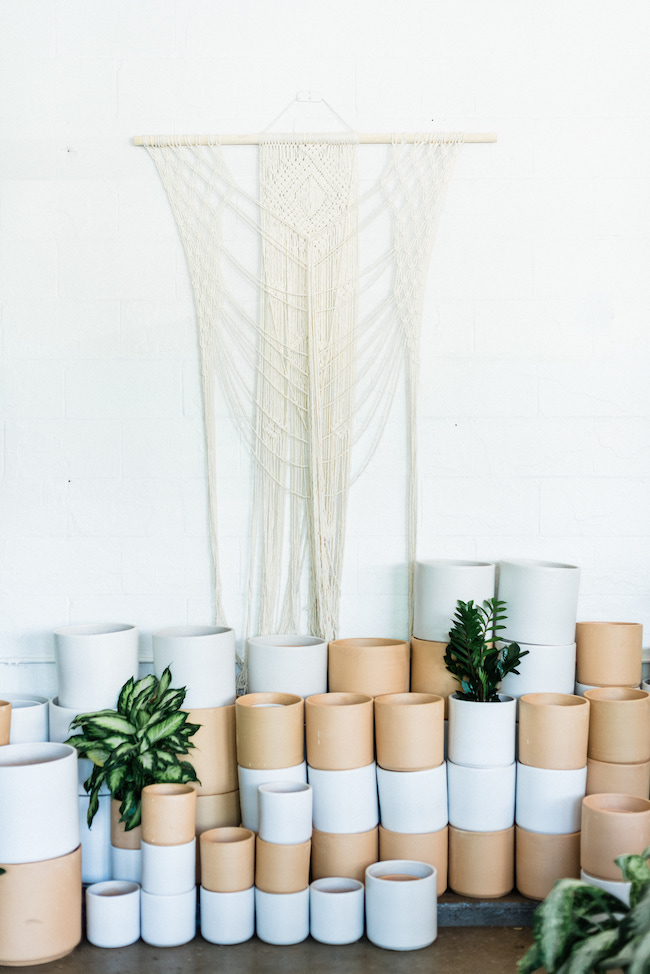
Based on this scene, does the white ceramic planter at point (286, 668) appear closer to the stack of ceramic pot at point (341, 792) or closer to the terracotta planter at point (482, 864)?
the stack of ceramic pot at point (341, 792)

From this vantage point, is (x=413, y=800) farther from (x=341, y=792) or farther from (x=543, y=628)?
(x=543, y=628)

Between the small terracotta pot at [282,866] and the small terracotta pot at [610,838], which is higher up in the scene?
the small terracotta pot at [610,838]

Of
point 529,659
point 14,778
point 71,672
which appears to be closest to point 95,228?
point 71,672

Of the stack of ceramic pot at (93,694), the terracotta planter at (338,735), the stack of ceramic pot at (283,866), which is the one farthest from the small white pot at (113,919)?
the terracotta planter at (338,735)

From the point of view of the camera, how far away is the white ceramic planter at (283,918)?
6.86 feet

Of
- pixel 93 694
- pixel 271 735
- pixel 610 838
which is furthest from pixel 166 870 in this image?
pixel 610 838

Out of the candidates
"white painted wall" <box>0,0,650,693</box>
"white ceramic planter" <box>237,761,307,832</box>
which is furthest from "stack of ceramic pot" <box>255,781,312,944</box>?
"white painted wall" <box>0,0,650,693</box>

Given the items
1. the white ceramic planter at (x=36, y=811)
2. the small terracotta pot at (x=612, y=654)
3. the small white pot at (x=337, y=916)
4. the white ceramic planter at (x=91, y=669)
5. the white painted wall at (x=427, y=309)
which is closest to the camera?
the white ceramic planter at (x=36, y=811)

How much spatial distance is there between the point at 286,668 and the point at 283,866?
20.1 inches

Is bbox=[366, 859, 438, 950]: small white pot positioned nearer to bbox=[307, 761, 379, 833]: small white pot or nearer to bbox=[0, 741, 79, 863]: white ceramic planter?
bbox=[307, 761, 379, 833]: small white pot

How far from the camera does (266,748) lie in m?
2.23

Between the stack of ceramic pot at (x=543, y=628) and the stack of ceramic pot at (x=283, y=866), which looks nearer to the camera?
the stack of ceramic pot at (x=283, y=866)

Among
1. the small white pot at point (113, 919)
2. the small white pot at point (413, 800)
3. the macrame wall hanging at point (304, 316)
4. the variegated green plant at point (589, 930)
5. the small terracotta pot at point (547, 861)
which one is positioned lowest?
the small white pot at point (113, 919)

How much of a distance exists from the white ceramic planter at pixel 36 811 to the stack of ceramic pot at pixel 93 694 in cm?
23
